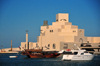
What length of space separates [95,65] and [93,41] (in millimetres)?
106733

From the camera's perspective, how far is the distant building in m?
162

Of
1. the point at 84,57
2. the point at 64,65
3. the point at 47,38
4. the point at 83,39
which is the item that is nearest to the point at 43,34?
the point at 47,38

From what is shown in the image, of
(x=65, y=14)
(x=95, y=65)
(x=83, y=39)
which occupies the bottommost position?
(x=95, y=65)

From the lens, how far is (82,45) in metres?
160

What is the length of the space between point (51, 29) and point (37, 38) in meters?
21.5

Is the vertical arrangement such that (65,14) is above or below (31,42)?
above

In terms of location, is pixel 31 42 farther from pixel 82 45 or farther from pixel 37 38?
pixel 82 45

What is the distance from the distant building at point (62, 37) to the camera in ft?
530

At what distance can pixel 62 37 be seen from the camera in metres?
164

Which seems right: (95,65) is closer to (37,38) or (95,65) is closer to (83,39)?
(83,39)

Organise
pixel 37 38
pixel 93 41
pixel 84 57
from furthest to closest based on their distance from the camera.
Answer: pixel 37 38 < pixel 93 41 < pixel 84 57

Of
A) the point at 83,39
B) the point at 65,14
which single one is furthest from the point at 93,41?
the point at 65,14

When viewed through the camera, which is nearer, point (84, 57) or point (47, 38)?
point (84, 57)

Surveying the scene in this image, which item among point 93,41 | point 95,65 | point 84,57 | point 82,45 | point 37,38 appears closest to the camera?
point 95,65
